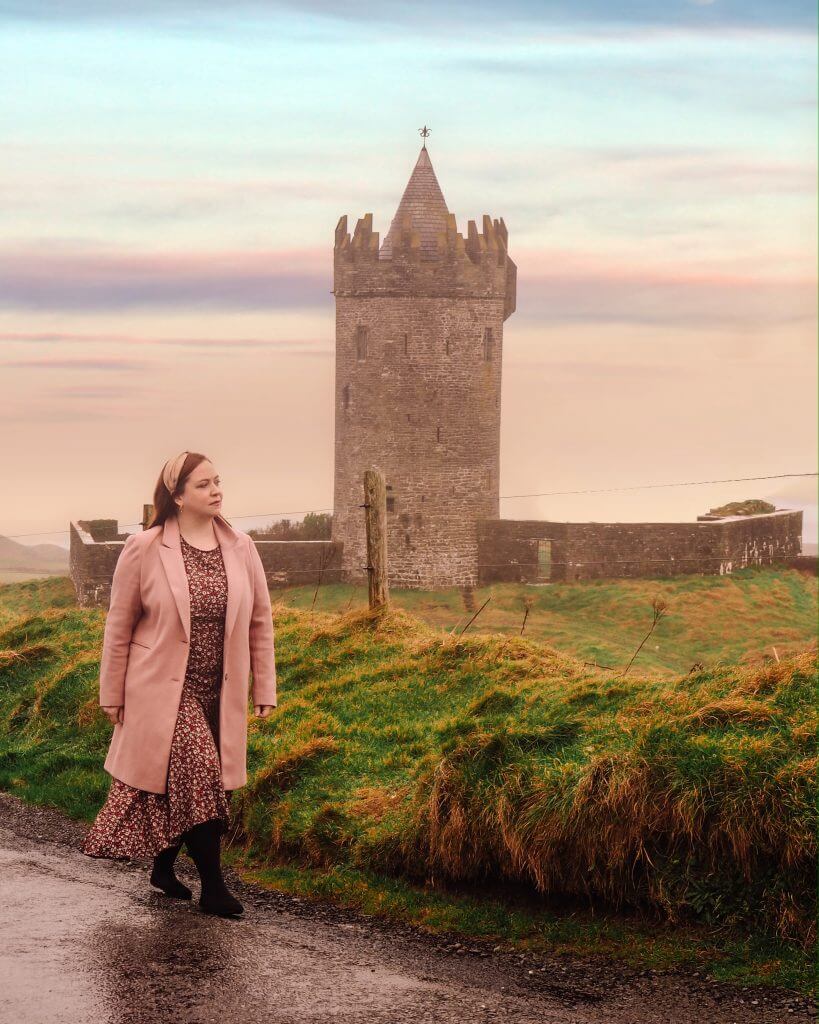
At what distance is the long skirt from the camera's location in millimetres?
6852

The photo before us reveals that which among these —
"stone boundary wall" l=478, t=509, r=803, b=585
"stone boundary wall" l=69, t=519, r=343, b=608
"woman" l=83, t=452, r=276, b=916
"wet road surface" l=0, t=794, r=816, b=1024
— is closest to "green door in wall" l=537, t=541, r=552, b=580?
"stone boundary wall" l=478, t=509, r=803, b=585

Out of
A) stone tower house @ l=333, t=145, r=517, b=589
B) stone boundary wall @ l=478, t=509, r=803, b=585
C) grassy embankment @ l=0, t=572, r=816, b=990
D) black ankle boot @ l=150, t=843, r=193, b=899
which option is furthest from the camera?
stone tower house @ l=333, t=145, r=517, b=589

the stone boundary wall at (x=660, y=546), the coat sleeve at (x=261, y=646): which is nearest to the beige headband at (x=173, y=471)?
the coat sleeve at (x=261, y=646)

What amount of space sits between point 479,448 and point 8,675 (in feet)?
105

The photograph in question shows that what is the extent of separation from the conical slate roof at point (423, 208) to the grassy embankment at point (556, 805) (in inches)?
1385

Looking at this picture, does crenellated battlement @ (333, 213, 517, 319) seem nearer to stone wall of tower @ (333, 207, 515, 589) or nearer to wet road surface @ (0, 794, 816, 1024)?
stone wall of tower @ (333, 207, 515, 589)

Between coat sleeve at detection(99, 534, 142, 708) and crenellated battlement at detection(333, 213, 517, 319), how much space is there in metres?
37.4

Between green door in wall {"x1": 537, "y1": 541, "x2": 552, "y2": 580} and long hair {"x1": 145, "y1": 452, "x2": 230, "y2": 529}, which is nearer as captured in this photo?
long hair {"x1": 145, "y1": 452, "x2": 230, "y2": 529}

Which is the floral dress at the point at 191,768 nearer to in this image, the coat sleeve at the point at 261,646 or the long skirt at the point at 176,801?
the long skirt at the point at 176,801

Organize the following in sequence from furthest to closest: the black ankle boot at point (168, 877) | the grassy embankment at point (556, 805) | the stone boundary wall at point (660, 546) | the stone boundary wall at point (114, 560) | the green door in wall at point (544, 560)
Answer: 1. the green door in wall at point (544, 560)
2. the stone boundary wall at point (660, 546)
3. the stone boundary wall at point (114, 560)
4. the black ankle boot at point (168, 877)
5. the grassy embankment at point (556, 805)

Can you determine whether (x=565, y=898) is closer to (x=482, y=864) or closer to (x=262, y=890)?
(x=482, y=864)

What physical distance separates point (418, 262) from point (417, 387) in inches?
168

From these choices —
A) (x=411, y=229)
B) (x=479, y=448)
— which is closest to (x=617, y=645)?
(x=479, y=448)

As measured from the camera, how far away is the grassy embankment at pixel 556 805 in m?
6.79
